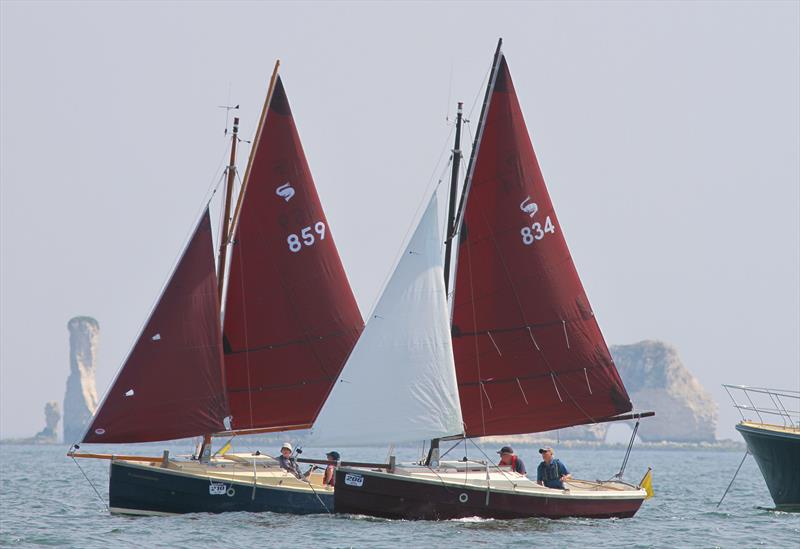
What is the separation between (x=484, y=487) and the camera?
113 feet

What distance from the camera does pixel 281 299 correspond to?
39.8 m

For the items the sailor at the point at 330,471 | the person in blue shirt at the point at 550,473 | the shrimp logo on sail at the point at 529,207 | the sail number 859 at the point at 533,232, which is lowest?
the person in blue shirt at the point at 550,473

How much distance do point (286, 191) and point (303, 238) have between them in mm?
1433

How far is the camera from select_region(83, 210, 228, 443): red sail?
3738 centimetres

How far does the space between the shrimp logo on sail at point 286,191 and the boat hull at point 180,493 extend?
27.6 feet

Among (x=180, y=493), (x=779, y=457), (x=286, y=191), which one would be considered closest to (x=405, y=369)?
(x=180, y=493)

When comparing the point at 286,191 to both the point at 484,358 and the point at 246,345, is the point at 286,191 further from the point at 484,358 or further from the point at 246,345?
the point at 484,358

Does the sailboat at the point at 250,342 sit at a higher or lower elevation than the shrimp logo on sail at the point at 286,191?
lower

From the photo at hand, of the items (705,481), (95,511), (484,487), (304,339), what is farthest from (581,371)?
(705,481)

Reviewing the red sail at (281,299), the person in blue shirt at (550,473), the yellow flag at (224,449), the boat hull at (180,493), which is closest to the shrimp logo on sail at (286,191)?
the red sail at (281,299)

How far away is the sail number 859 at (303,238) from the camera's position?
131ft

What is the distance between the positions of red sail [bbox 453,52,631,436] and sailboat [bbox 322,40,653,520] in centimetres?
3

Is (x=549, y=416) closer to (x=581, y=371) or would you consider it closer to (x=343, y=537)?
(x=581, y=371)

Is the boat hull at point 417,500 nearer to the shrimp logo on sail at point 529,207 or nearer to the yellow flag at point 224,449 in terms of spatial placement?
the yellow flag at point 224,449
